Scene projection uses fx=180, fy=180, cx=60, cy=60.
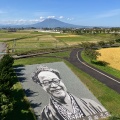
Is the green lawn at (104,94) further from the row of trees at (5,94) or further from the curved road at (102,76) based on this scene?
the row of trees at (5,94)

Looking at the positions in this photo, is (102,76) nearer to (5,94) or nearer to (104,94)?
(104,94)

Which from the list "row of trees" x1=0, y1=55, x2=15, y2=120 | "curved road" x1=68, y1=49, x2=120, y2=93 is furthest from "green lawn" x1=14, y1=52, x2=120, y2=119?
"row of trees" x1=0, y1=55, x2=15, y2=120

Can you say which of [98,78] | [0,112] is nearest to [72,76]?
[98,78]

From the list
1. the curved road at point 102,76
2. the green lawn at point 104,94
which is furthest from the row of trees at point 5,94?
the curved road at point 102,76

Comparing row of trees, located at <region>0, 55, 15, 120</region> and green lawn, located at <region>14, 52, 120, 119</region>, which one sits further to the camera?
green lawn, located at <region>14, 52, 120, 119</region>

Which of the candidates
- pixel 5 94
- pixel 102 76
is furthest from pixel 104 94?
pixel 5 94

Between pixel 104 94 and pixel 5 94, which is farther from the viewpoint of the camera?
pixel 104 94

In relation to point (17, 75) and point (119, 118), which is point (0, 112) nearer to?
point (119, 118)

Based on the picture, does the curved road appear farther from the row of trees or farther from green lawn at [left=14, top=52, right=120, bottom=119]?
the row of trees

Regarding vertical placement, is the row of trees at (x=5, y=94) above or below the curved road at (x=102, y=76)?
above

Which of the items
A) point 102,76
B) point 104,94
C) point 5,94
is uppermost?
point 5,94

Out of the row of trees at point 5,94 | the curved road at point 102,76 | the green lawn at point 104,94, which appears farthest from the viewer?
the curved road at point 102,76
